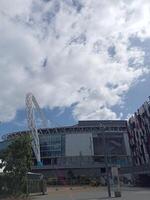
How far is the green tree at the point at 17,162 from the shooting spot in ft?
145

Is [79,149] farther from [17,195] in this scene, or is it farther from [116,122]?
[17,195]

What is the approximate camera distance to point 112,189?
4597 centimetres

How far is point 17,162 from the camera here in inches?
1743

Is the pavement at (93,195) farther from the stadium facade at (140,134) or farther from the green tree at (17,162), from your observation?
the stadium facade at (140,134)

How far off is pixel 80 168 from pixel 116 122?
33280 mm

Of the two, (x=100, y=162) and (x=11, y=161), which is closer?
(x=11, y=161)

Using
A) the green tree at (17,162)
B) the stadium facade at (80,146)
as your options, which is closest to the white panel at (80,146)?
the stadium facade at (80,146)

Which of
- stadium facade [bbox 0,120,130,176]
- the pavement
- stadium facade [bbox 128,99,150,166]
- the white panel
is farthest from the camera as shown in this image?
the white panel

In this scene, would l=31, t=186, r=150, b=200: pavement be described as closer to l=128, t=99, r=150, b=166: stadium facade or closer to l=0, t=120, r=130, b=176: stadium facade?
l=128, t=99, r=150, b=166: stadium facade

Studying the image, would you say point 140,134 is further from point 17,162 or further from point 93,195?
point 17,162

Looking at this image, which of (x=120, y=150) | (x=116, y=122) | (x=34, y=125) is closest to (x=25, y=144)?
(x=34, y=125)

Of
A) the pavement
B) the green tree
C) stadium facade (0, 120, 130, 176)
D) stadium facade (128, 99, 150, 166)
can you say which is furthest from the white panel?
the green tree

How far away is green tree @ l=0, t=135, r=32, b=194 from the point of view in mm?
44344

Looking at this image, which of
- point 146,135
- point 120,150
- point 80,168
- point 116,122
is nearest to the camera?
point 146,135
